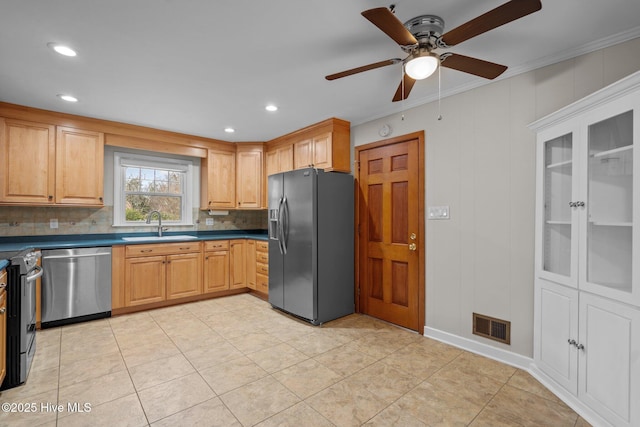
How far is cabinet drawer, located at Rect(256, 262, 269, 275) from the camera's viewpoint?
4.39 metres

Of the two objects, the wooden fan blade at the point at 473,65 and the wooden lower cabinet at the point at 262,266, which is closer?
the wooden fan blade at the point at 473,65

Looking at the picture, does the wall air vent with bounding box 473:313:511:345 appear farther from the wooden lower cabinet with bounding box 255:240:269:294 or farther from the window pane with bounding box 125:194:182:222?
the window pane with bounding box 125:194:182:222

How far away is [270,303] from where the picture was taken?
4113 millimetres

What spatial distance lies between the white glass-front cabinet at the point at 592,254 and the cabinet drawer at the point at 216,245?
384 centimetres

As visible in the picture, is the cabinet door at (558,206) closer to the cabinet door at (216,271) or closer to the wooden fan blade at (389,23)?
the wooden fan blade at (389,23)

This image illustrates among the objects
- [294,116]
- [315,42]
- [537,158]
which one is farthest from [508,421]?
[294,116]

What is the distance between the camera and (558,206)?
2156 mm

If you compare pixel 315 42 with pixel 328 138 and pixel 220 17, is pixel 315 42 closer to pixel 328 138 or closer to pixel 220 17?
pixel 220 17

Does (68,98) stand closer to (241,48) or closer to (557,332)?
(241,48)

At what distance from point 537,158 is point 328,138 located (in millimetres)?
2217

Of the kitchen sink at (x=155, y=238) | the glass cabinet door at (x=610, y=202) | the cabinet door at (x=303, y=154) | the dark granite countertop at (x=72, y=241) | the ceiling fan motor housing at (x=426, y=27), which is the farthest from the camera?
the cabinet door at (x=303, y=154)

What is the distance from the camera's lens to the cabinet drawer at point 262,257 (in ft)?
14.4

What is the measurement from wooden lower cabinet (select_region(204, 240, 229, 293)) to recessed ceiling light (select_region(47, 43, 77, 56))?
106 inches

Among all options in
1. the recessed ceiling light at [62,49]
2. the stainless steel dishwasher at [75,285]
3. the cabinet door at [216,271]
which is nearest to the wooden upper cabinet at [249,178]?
the cabinet door at [216,271]
